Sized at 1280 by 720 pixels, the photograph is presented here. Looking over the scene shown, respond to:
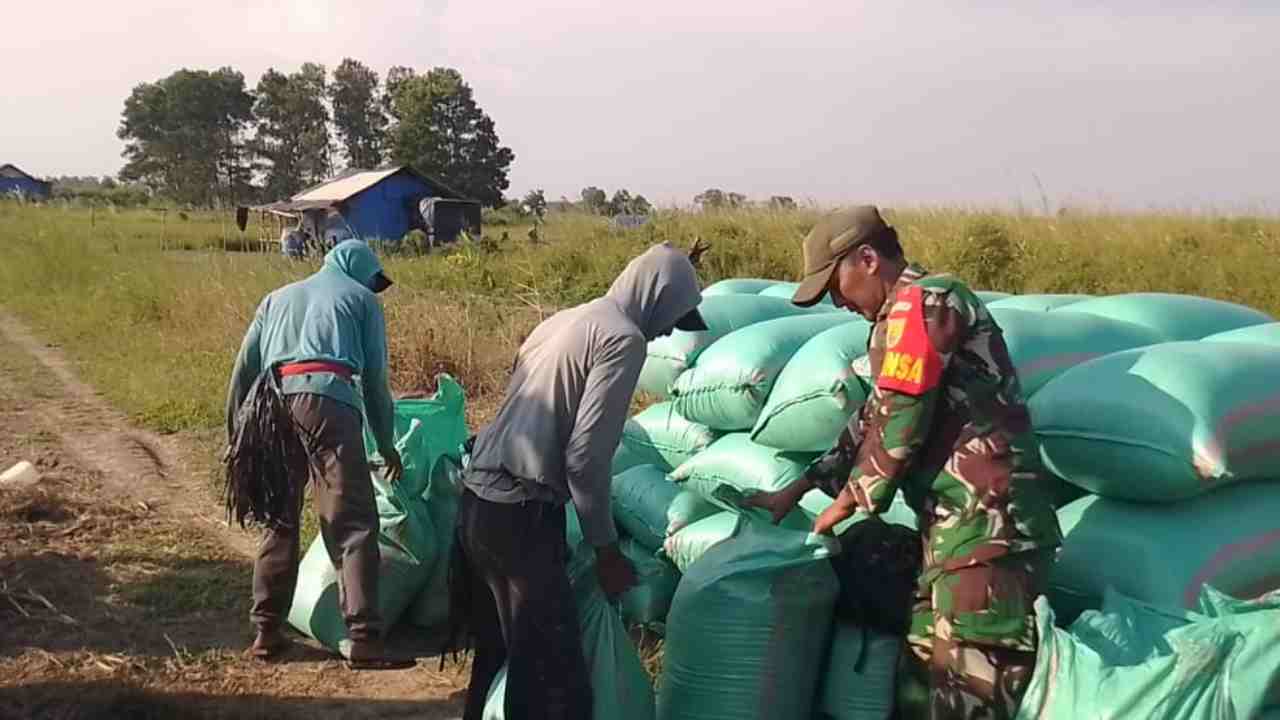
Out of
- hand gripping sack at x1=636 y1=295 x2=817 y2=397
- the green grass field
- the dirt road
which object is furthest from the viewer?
the green grass field

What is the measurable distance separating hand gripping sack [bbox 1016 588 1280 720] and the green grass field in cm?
576

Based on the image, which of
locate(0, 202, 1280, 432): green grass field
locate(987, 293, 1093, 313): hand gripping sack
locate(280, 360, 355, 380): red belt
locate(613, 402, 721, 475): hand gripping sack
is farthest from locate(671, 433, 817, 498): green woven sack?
locate(0, 202, 1280, 432): green grass field

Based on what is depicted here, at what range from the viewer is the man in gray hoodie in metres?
2.58

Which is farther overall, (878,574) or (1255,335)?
(1255,335)

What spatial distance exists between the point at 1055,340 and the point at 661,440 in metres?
1.58

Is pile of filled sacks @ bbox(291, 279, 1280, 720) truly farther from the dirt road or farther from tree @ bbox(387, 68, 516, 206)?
tree @ bbox(387, 68, 516, 206)

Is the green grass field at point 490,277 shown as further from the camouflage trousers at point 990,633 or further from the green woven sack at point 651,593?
the camouflage trousers at point 990,633

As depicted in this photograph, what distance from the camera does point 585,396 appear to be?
8.48 ft

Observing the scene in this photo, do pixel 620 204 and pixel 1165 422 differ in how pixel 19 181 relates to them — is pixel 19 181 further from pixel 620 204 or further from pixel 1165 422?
pixel 1165 422

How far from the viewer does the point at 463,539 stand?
2.78 m

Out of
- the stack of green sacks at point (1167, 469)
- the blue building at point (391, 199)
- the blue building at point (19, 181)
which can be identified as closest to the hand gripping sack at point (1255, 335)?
the stack of green sacks at point (1167, 469)

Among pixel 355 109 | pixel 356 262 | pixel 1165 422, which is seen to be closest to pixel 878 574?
pixel 1165 422

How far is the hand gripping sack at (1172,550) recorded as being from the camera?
2621 millimetres

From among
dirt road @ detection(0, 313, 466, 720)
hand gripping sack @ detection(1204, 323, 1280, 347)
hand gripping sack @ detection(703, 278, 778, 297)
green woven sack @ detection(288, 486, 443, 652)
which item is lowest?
dirt road @ detection(0, 313, 466, 720)
